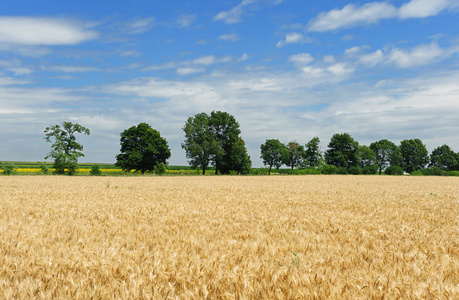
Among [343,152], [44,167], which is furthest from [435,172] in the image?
[44,167]

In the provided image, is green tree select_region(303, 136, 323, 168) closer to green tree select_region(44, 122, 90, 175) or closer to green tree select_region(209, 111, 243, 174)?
green tree select_region(209, 111, 243, 174)

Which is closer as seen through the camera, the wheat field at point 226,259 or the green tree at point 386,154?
the wheat field at point 226,259

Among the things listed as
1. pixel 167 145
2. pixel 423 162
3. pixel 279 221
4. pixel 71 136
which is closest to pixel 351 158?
pixel 423 162

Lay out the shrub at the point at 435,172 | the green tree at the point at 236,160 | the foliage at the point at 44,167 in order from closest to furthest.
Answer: the foliage at the point at 44,167 → the green tree at the point at 236,160 → the shrub at the point at 435,172

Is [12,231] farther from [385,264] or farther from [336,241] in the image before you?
[385,264]

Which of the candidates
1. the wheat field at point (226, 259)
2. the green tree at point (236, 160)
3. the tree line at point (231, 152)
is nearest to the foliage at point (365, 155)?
the tree line at point (231, 152)

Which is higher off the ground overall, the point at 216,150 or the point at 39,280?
the point at 216,150

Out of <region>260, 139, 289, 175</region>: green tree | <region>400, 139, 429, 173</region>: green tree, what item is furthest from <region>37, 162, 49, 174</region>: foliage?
<region>400, 139, 429, 173</region>: green tree

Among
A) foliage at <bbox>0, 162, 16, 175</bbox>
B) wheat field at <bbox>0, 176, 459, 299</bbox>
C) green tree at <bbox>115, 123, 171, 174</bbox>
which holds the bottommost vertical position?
wheat field at <bbox>0, 176, 459, 299</bbox>

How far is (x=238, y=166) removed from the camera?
80812 millimetres

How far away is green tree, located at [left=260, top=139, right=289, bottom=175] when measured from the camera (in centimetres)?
10675

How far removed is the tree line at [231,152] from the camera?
208 ft

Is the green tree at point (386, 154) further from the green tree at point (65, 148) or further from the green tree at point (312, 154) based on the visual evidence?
the green tree at point (65, 148)

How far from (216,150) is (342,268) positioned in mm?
69439
